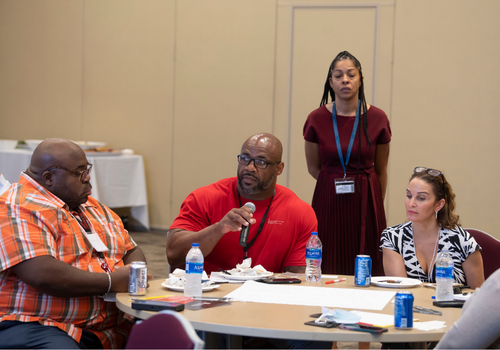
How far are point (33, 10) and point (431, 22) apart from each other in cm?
527

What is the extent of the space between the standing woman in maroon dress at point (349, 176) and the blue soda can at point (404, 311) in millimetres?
1585

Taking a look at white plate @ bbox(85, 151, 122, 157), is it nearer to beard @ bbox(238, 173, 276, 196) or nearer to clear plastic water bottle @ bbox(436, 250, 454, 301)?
beard @ bbox(238, 173, 276, 196)

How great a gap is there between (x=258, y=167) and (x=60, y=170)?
0.96m

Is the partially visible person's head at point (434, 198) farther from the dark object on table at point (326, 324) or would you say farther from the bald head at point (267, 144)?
the dark object on table at point (326, 324)

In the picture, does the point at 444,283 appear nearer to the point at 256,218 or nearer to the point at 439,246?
the point at 439,246

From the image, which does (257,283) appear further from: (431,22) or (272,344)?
(431,22)

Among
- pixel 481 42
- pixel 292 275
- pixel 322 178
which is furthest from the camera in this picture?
pixel 481 42

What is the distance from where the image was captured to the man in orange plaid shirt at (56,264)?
1.81 meters

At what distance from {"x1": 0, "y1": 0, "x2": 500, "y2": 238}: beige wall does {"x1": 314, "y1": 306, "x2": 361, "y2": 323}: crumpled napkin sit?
500cm

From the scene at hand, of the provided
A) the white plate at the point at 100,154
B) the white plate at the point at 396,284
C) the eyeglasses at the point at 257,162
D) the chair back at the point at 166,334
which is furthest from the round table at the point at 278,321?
the white plate at the point at 100,154

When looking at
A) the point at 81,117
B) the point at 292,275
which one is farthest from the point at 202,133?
the point at 292,275

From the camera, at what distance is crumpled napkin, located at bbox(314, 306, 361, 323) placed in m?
1.54

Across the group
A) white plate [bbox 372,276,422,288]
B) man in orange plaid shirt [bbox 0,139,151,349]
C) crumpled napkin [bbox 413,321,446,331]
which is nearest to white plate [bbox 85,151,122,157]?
man in orange plaid shirt [bbox 0,139,151,349]

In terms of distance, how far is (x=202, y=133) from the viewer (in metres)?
6.91
